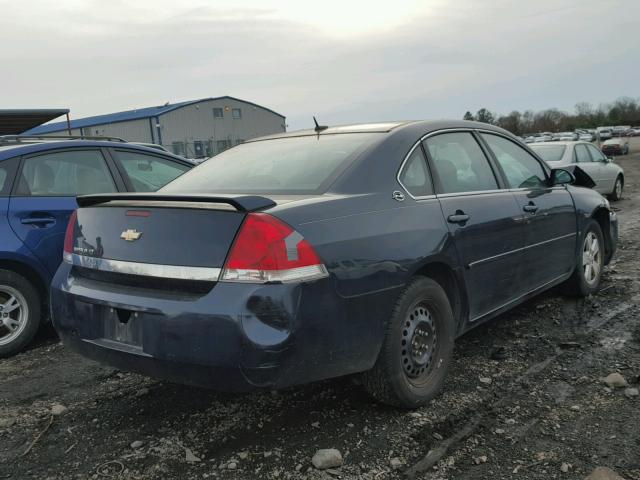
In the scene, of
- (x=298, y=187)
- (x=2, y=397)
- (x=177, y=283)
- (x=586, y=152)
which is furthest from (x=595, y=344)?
(x=586, y=152)

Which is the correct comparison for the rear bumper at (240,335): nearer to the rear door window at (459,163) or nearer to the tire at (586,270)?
the rear door window at (459,163)

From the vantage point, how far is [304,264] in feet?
8.67

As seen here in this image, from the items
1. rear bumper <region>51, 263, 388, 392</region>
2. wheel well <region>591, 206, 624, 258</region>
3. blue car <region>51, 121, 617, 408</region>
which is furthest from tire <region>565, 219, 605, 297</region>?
rear bumper <region>51, 263, 388, 392</region>

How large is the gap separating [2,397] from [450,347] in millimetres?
2876

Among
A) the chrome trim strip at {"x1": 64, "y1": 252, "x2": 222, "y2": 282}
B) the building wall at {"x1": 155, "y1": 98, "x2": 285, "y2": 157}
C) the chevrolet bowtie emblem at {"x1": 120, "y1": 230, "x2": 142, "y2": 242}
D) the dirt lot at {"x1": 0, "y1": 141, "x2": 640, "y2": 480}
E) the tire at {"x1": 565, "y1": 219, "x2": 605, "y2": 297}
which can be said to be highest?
the building wall at {"x1": 155, "y1": 98, "x2": 285, "y2": 157}

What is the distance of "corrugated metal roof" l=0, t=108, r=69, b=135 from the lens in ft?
41.8

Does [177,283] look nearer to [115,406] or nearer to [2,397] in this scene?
[115,406]

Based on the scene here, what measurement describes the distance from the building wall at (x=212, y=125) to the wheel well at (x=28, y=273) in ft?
153

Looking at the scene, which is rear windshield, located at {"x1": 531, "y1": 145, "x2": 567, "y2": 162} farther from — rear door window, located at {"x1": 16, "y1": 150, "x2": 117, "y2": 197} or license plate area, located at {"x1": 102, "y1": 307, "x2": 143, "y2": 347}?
license plate area, located at {"x1": 102, "y1": 307, "x2": 143, "y2": 347}

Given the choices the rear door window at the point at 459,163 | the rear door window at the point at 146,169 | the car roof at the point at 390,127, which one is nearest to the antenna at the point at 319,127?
the car roof at the point at 390,127

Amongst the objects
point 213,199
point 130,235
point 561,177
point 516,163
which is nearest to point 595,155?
point 561,177

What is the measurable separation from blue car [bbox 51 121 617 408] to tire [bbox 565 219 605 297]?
1.31 m

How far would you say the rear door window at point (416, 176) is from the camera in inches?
134

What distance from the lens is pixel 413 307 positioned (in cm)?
320
